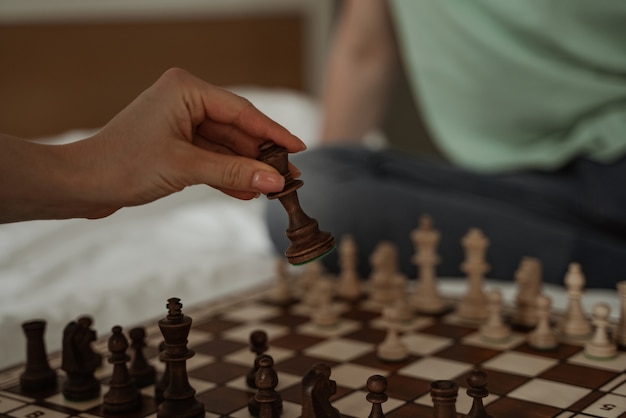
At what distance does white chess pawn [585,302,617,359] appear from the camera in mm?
1354

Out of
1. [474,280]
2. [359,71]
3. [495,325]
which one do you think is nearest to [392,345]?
[495,325]

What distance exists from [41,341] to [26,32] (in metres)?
1.87

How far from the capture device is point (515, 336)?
4.91ft

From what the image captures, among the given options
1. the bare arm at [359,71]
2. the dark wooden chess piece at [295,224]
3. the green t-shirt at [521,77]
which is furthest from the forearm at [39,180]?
the bare arm at [359,71]

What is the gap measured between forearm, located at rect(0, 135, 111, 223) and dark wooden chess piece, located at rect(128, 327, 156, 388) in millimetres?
268

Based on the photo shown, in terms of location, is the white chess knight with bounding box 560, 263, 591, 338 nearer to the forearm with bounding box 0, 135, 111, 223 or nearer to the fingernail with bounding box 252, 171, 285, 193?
the fingernail with bounding box 252, 171, 285, 193

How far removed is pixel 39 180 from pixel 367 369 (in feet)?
1.88

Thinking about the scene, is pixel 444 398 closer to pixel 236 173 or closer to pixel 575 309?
pixel 236 173

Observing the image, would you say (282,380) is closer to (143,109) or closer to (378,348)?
(378,348)

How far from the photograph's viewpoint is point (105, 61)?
10.5 ft

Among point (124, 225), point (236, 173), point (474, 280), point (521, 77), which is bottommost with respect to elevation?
point (474, 280)

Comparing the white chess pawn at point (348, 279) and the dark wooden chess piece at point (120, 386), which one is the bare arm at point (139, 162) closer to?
the dark wooden chess piece at point (120, 386)

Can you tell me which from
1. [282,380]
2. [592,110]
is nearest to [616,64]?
[592,110]

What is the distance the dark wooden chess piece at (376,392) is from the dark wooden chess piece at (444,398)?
61 millimetres
